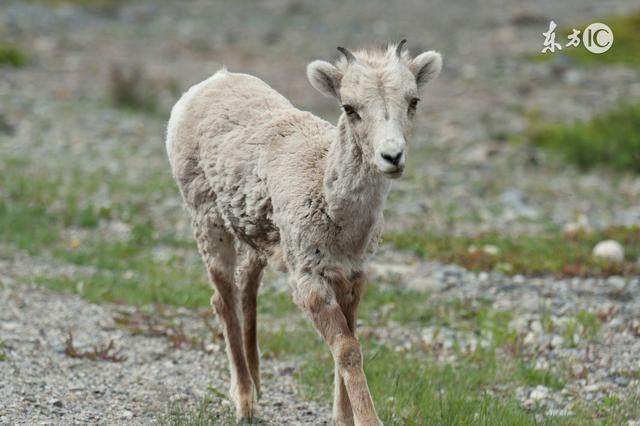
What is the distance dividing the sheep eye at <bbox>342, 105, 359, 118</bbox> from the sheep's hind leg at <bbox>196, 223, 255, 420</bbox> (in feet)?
6.76

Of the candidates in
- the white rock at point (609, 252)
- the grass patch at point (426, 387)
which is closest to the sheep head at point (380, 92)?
the grass patch at point (426, 387)

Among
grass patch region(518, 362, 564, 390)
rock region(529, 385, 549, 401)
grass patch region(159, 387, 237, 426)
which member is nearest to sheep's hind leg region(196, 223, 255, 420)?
grass patch region(159, 387, 237, 426)

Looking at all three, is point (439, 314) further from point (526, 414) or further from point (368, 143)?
point (368, 143)

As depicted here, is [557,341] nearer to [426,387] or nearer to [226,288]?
[426,387]

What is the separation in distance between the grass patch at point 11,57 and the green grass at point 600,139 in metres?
14.0

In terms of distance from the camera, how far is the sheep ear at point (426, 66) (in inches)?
300

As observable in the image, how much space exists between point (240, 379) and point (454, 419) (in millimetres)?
1847

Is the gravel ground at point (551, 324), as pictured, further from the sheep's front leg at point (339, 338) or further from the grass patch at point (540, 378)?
the sheep's front leg at point (339, 338)

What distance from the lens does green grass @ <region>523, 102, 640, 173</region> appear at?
18625mm

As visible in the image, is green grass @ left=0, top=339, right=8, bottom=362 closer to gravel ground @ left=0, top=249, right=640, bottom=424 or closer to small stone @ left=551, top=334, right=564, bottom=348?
gravel ground @ left=0, top=249, right=640, bottom=424

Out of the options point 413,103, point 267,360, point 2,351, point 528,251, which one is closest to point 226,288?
point 267,360

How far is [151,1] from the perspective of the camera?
1677 inches

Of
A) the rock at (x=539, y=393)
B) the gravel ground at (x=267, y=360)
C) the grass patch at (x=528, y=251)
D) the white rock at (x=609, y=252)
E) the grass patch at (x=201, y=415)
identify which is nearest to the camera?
the grass patch at (x=201, y=415)

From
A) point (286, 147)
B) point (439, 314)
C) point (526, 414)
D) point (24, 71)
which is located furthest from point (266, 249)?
point (24, 71)
